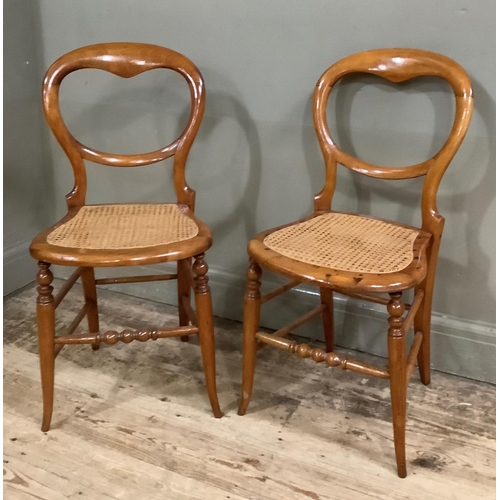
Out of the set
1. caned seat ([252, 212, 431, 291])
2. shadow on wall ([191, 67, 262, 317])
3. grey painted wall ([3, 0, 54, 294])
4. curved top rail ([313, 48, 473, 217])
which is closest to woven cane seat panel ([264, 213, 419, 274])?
caned seat ([252, 212, 431, 291])

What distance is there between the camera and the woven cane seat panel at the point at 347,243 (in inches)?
46.9

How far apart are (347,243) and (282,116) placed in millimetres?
528

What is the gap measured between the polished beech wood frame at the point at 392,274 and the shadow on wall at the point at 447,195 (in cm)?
11

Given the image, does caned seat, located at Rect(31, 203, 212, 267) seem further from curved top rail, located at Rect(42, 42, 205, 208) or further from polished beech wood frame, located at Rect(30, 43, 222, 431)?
curved top rail, located at Rect(42, 42, 205, 208)

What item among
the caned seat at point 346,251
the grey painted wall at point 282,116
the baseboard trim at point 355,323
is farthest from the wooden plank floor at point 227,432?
the caned seat at point 346,251

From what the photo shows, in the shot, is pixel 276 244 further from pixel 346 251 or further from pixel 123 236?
pixel 123 236

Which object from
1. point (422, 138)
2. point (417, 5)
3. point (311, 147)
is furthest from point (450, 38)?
point (311, 147)

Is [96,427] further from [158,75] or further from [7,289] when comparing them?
[158,75]

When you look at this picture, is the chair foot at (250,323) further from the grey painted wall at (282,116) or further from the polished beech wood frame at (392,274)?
the grey painted wall at (282,116)

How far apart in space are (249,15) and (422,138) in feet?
1.93

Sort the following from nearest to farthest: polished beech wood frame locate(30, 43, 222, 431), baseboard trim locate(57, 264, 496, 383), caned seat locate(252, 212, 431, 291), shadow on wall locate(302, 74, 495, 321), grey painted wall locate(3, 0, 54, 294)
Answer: caned seat locate(252, 212, 431, 291) → polished beech wood frame locate(30, 43, 222, 431) → shadow on wall locate(302, 74, 495, 321) → baseboard trim locate(57, 264, 496, 383) → grey painted wall locate(3, 0, 54, 294)

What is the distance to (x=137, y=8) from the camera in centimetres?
176

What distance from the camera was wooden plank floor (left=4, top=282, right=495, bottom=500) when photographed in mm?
1235

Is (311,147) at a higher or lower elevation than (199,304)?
higher
